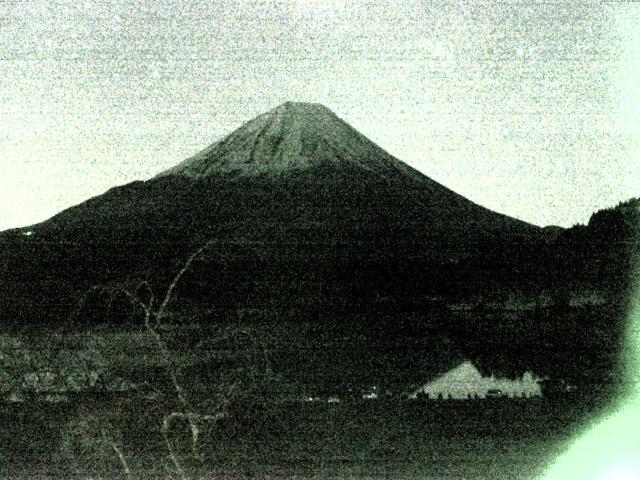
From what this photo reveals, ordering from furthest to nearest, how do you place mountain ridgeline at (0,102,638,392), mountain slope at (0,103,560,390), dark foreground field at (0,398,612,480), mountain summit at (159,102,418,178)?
mountain summit at (159,102,418,178) → mountain slope at (0,103,560,390) → mountain ridgeline at (0,102,638,392) → dark foreground field at (0,398,612,480)

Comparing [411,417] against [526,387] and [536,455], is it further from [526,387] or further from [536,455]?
[526,387]

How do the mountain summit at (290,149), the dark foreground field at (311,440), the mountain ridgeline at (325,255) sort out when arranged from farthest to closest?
the mountain summit at (290,149) < the mountain ridgeline at (325,255) < the dark foreground field at (311,440)

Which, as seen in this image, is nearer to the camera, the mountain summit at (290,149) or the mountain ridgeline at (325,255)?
the mountain ridgeline at (325,255)

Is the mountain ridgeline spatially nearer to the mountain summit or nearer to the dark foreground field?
the mountain summit

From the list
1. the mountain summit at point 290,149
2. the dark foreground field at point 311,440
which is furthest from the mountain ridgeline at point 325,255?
the dark foreground field at point 311,440

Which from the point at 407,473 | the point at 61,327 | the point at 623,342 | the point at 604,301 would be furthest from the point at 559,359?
the point at 61,327

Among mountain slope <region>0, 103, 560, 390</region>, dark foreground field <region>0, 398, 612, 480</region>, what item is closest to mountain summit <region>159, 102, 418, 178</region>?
mountain slope <region>0, 103, 560, 390</region>

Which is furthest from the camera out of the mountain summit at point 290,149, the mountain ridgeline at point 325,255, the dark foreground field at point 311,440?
the mountain summit at point 290,149

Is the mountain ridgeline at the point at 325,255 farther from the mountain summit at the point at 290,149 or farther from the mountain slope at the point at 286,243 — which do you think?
the mountain summit at the point at 290,149
